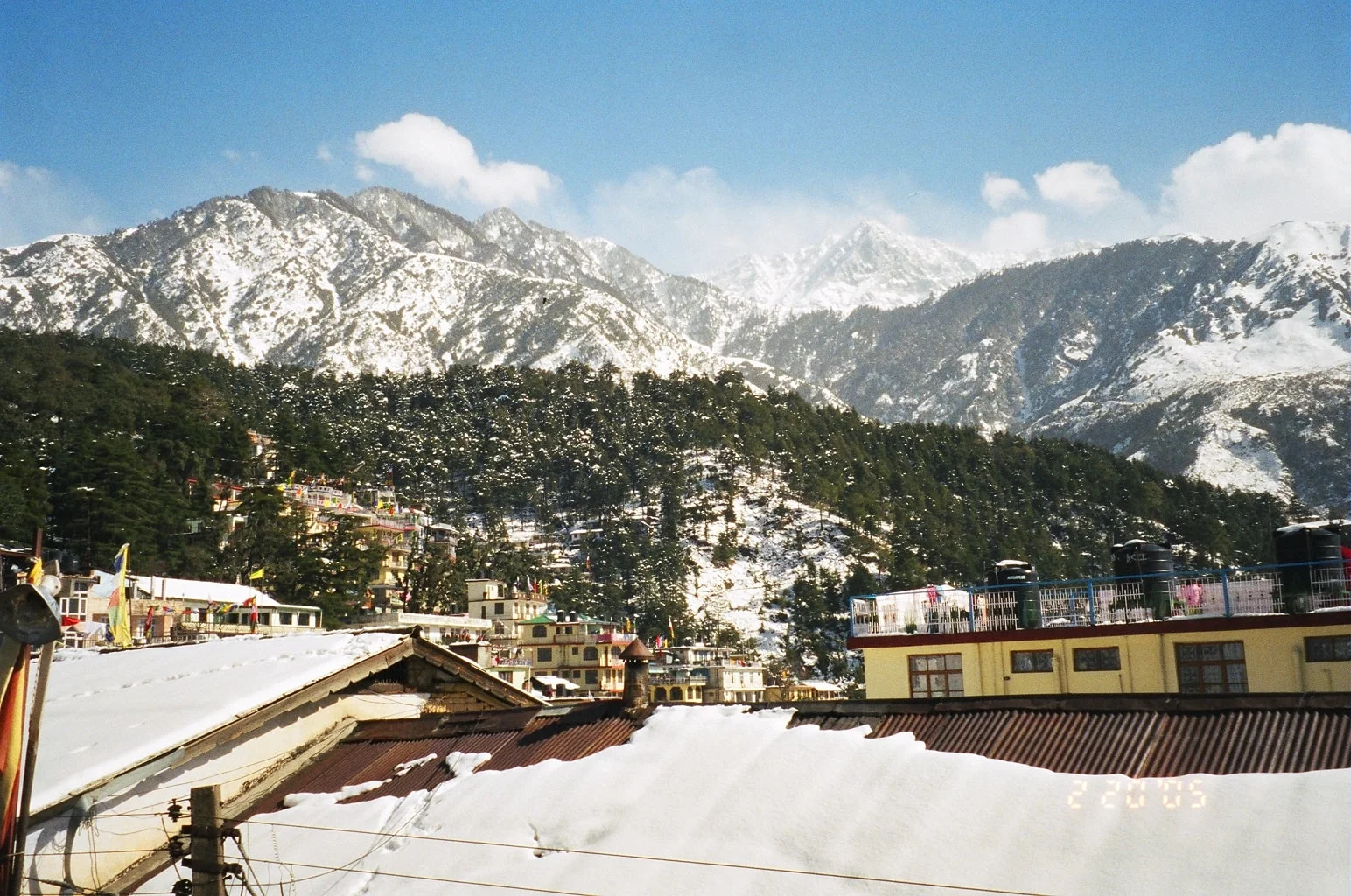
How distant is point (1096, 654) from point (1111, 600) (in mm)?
1463

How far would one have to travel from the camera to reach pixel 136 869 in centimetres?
1838

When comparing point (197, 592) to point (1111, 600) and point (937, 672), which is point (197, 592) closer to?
point (937, 672)

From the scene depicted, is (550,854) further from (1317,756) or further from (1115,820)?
(1317,756)

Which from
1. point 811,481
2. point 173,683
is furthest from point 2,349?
point 173,683

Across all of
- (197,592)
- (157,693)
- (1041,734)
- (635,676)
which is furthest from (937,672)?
(197,592)

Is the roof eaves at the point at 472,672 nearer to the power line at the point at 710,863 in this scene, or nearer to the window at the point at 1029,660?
the power line at the point at 710,863

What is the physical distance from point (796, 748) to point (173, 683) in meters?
13.2

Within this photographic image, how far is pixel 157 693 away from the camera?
2234 cm

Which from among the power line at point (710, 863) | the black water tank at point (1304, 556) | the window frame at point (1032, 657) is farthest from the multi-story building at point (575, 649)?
the power line at point (710, 863)

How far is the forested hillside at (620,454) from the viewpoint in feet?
424

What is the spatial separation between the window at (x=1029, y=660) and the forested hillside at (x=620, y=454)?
96.8 meters

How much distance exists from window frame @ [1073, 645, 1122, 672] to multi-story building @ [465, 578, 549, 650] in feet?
300

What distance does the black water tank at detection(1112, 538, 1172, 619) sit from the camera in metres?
23.8

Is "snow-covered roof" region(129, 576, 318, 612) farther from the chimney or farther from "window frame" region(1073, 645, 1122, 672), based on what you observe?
"window frame" region(1073, 645, 1122, 672)
